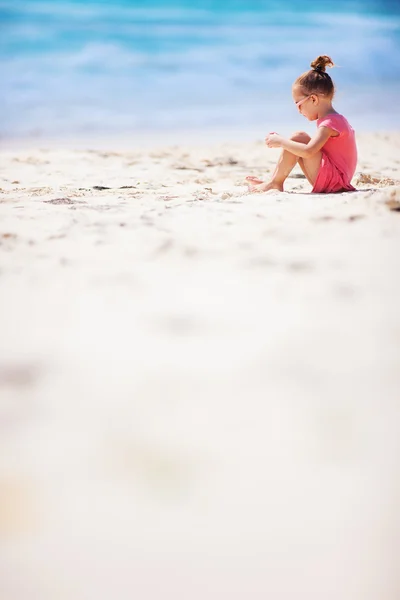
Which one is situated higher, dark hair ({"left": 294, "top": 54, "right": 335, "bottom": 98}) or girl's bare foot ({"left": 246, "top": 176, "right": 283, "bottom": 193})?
dark hair ({"left": 294, "top": 54, "right": 335, "bottom": 98})

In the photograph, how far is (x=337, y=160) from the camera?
3.13 metres

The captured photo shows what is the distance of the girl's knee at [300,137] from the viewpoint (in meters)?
3.12

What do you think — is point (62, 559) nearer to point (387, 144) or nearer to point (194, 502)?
point (194, 502)

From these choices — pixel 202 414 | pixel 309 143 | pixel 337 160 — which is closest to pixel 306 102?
pixel 309 143

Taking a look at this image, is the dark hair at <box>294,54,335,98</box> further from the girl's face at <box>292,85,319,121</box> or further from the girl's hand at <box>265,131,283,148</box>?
the girl's hand at <box>265,131,283,148</box>

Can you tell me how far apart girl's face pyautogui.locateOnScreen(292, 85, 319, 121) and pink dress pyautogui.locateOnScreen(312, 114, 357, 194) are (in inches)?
3.2

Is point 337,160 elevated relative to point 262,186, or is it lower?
elevated

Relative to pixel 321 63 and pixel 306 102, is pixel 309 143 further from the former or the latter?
pixel 321 63

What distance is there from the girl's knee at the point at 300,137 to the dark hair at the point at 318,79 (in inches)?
8.7

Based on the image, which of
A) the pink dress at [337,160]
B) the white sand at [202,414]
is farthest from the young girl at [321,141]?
the white sand at [202,414]

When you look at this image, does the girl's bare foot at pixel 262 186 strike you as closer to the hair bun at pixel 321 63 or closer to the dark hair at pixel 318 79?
the dark hair at pixel 318 79

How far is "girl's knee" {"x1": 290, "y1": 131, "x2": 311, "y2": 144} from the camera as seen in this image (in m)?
3.12

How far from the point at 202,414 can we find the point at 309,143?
7.24ft

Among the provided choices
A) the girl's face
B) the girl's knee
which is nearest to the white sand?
the girl's knee
